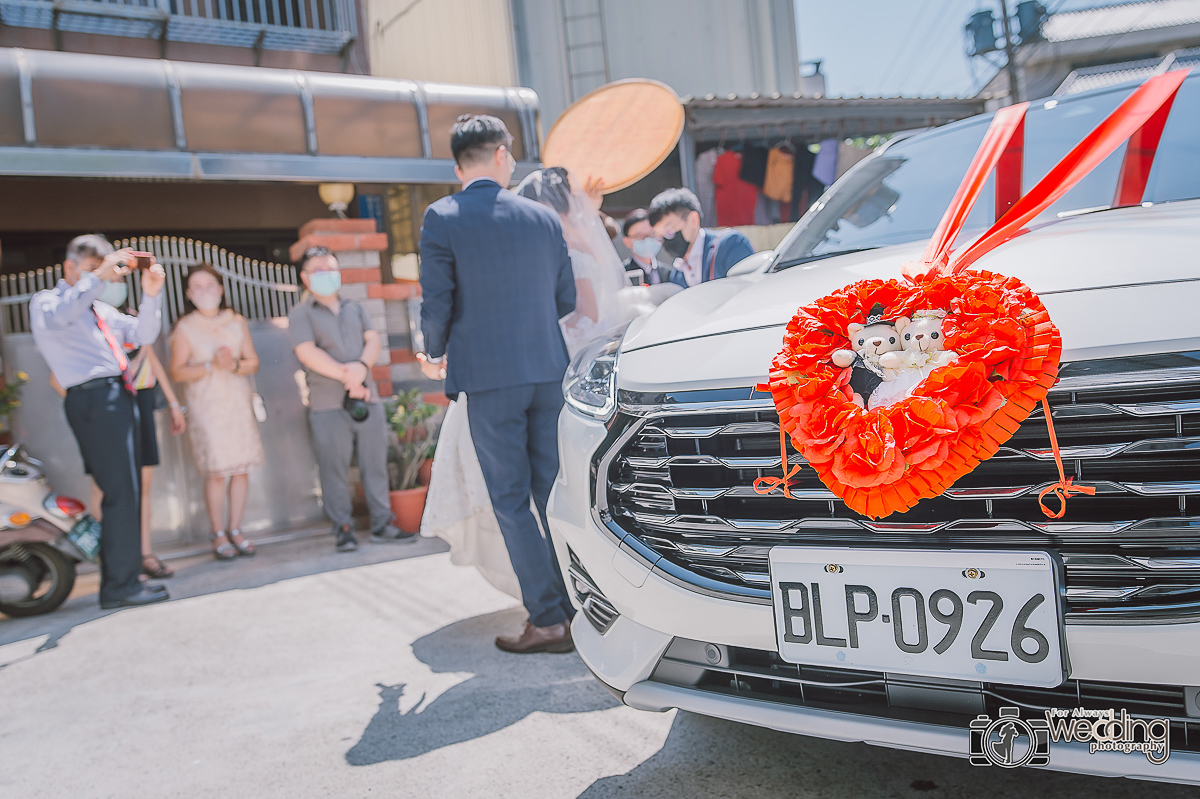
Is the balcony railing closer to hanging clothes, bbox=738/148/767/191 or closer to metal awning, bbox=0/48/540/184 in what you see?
metal awning, bbox=0/48/540/184

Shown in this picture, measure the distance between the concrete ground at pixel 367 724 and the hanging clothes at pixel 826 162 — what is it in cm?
750

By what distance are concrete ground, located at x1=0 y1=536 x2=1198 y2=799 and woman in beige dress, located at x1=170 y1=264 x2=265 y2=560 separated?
1.37m

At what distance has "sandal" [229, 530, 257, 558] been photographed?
5.46 metres

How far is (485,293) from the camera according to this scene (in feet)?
10.1

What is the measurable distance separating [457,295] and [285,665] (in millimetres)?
1525

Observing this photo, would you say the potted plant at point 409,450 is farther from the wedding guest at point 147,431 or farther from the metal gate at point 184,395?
the wedding guest at point 147,431

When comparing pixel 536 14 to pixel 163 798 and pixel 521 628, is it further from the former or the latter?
pixel 163 798

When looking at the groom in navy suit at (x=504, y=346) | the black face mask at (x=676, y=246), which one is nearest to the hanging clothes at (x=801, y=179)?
the black face mask at (x=676, y=246)

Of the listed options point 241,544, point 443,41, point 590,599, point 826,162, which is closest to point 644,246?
point 241,544

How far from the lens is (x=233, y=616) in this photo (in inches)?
160

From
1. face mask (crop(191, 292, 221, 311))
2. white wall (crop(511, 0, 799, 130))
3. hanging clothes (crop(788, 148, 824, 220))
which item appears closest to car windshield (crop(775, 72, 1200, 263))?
face mask (crop(191, 292, 221, 311))

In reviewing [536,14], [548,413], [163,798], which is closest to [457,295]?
[548,413]

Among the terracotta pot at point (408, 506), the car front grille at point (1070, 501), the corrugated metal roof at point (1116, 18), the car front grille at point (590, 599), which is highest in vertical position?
the corrugated metal roof at point (1116, 18)

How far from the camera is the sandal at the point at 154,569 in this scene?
5.04 metres
